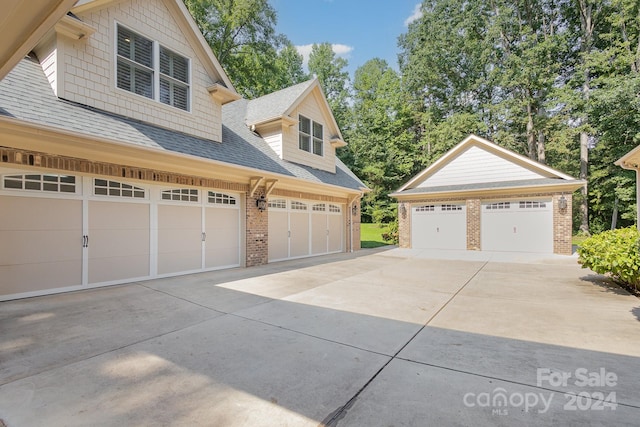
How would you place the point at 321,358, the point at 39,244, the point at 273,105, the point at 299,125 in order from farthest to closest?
1. the point at 299,125
2. the point at 273,105
3. the point at 39,244
4. the point at 321,358

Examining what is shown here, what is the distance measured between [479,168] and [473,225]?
291 centimetres

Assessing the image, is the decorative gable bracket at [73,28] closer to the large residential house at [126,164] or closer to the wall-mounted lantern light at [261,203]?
the large residential house at [126,164]

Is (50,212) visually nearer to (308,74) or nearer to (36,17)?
(36,17)

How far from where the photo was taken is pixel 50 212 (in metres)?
5.77

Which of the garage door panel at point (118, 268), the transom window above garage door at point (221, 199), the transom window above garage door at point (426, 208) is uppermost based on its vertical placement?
the transom window above garage door at point (221, 199)

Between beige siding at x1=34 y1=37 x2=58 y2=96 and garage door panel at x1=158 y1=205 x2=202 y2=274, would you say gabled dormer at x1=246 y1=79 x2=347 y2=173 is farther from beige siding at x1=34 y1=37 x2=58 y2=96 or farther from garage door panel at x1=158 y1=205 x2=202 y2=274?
beige siding at x1=34 y1=37 x2=58 y2=96

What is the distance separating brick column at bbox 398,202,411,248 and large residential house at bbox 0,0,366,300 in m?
7.52

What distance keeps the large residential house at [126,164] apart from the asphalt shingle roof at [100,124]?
0.04 meters

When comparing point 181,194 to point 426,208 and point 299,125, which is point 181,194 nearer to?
point 299,125

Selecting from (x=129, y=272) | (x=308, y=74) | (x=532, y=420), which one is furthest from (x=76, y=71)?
(x=308, y=74)

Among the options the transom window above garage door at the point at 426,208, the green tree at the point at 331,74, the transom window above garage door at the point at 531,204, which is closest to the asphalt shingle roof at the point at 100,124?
the transom window above garage door at the point at 426,208

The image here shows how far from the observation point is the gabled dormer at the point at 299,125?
1136cm

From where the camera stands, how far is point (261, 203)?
32.1 ft

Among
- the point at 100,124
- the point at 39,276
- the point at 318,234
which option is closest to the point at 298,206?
the point at 318,234
